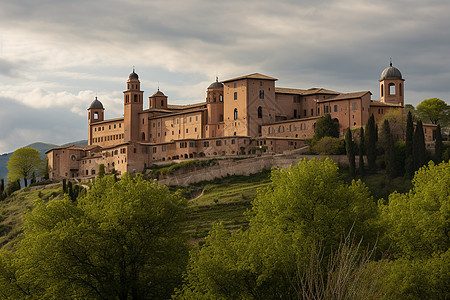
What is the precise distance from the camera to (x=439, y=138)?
268ft

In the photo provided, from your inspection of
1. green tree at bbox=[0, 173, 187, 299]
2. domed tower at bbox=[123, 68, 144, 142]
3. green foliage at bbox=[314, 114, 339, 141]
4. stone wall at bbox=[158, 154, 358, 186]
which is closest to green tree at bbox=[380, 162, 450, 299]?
green tree at bbox=[0, 173, 187, 299]

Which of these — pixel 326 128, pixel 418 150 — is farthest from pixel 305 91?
pixel 418 150

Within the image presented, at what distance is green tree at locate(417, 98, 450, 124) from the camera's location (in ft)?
340

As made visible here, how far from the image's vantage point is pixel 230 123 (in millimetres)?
105312

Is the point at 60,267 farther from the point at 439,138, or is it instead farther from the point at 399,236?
the point at 439,138

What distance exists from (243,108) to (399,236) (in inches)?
2539

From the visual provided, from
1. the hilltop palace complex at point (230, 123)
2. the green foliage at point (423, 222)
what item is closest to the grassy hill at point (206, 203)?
the hilltop palace complex at point (230, 123)

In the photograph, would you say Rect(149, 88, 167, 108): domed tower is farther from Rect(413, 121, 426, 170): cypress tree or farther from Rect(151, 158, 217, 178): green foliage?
Rect(413, 121, 426, 170): cypress tree

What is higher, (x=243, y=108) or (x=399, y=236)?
(x=243, y=108)

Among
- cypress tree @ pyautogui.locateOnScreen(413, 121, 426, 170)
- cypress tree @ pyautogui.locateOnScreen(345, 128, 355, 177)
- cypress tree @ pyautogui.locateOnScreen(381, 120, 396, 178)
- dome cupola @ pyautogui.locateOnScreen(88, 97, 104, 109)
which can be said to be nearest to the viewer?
cypress tree @ pyautogui.locateOnScreen(413, 121, 426, 170)

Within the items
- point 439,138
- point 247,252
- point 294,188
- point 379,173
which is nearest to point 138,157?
point 379,173

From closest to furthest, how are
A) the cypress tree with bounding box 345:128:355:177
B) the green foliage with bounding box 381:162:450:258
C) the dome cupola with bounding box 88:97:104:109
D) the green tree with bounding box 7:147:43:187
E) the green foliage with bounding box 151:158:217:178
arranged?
1. the green foliage with bounding box 381:162:450:258
2. the cypress tree with bounding box 345:128:355:177
3. the green foliage with bounding box 151:158:217:178
4. the green tree with bounding box 7:147:43:187
5. the dome cupola with bounding box 88:97:104:109

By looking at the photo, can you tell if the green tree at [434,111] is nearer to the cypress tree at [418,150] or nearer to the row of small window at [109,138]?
the cypress tree at [418,150]

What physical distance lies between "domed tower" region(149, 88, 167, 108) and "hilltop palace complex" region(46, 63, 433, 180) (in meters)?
4.49
